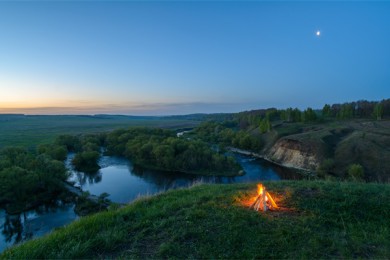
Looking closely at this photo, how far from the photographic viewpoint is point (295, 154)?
228ft

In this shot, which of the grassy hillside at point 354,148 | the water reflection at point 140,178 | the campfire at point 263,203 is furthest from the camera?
the grassy hillside at point 354,148

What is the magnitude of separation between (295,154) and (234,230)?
225 feet

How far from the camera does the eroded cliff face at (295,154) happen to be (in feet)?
212

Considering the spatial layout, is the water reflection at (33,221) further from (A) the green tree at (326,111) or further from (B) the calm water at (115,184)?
(A) the green tree at (326,111)

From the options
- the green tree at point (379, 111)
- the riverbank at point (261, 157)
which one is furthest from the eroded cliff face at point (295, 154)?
the green tree at point (379, 111)

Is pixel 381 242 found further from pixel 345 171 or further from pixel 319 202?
pixel 345 171

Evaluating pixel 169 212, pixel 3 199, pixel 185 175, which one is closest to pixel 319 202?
pixel 169 212

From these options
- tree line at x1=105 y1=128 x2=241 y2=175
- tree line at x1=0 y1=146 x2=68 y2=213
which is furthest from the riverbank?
tree line at x1=0 y1=146 x2=68 y2=213

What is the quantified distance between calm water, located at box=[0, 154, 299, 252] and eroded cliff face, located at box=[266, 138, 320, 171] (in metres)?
5.10

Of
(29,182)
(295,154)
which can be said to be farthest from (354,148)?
(29,182)

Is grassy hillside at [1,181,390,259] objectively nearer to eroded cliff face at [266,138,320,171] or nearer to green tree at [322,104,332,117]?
eroded cliff face at [266,138,320,171]

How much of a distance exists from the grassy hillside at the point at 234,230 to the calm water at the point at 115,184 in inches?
423

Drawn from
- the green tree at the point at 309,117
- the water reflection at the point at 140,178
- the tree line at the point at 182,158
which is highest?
the green tree at the point at 309,117

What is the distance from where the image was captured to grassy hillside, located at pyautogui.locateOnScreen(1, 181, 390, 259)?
6.09 metres
